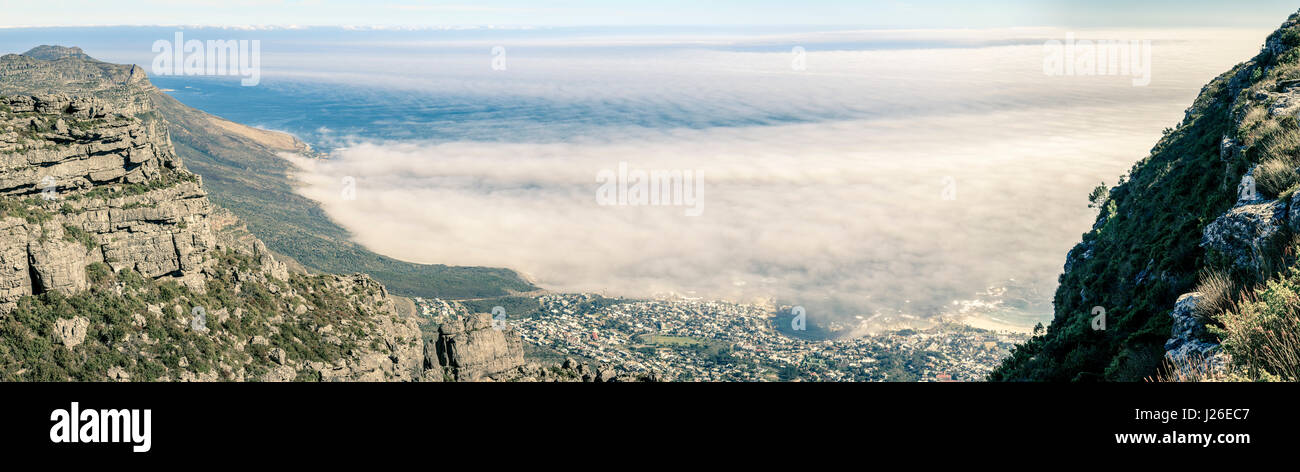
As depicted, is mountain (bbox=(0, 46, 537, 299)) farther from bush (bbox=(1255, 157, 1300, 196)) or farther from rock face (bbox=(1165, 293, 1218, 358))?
rock face (bbox=(1165, 293, 1218, 358))

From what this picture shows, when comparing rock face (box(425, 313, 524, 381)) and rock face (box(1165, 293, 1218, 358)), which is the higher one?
rock face (box(1165, 293, 1218, 358))

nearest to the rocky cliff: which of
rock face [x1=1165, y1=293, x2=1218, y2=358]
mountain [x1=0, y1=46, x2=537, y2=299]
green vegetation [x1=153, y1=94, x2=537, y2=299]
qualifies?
rock face [x1=1165, y1=293, x2=1218, y2=358]

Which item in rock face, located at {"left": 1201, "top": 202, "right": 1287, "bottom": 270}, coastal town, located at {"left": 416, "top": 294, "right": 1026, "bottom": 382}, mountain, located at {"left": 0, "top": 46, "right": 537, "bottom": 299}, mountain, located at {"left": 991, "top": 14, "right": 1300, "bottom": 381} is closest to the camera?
mountain, located at {"left": 991, "top": 14, "right": 1300, "bottom": 381}

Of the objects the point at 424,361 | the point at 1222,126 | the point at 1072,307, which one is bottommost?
the point at 424,361
